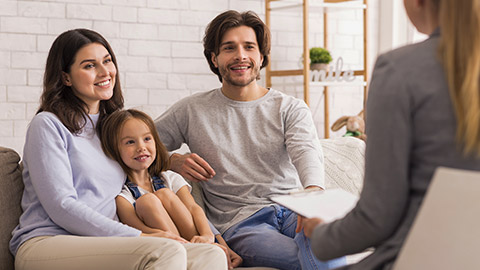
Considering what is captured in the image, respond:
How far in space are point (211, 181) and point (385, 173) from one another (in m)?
1.47

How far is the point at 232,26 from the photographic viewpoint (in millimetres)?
2521

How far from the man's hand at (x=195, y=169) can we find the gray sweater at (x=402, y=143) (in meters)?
1.35

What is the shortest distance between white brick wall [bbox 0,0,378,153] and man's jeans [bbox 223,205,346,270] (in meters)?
1.60

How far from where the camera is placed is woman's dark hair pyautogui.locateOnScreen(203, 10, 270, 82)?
2518mm

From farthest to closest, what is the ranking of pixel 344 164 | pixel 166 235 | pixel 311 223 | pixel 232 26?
pixel 344 164, pixel 232 26, pixel 166 235, pixel 311 223

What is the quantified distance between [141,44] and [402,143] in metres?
2.88

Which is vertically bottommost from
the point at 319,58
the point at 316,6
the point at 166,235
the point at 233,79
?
→ the point at 166,235

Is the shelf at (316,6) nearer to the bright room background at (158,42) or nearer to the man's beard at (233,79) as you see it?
the bright room background at (158,42)

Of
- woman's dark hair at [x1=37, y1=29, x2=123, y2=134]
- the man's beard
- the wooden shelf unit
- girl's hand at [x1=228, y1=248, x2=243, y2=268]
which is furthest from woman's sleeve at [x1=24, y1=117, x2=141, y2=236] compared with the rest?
the wooden shelf unit

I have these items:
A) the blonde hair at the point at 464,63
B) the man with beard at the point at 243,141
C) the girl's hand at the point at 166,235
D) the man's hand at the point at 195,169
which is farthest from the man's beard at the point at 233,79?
the blonde hair at the point at 464,63

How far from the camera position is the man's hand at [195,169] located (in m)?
2.39

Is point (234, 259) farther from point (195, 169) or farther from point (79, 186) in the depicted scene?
point (79, 186)

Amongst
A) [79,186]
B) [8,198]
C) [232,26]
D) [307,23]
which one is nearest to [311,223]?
[79,186]

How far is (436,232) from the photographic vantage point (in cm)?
98
